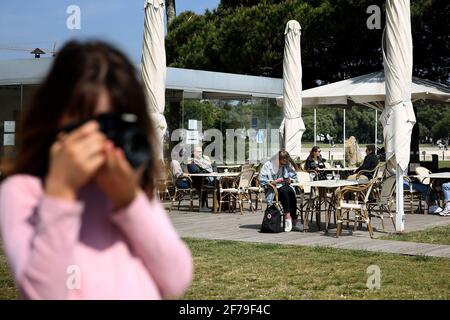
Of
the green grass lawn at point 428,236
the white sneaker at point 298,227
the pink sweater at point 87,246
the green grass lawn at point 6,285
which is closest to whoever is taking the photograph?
the pink sweater at point 87,246

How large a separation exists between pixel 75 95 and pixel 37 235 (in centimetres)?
30

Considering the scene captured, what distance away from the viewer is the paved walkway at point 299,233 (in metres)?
8.76

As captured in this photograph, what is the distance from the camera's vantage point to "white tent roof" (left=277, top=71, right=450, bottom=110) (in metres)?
14.8

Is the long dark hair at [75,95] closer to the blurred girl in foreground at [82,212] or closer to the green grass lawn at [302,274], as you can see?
the blurred girl in foreground at [82,212]

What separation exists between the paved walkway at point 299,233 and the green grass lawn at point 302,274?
1.84ft

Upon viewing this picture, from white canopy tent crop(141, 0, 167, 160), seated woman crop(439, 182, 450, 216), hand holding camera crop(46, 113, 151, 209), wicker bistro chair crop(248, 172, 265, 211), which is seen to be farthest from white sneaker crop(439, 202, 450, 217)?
hand holding camera crop(46, 113, 151, 209)

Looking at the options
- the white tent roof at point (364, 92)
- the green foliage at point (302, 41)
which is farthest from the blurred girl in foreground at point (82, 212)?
the green foliage at point (302, 41)

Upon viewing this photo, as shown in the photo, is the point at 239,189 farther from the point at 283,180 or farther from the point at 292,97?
the point at 292,97

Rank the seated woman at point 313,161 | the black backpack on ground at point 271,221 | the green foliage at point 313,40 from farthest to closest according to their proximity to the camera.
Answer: the green foliage at point 313,40 → the seated woman at point 313,161 → the black backpack on ground at point 271,221

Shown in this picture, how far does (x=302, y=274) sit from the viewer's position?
6.94m

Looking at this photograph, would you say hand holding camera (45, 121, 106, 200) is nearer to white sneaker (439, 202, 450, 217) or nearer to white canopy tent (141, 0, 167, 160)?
white canopy tent (141, 0, 167, 160)

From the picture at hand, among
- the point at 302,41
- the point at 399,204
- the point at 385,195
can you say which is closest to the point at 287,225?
the point at 385,195
